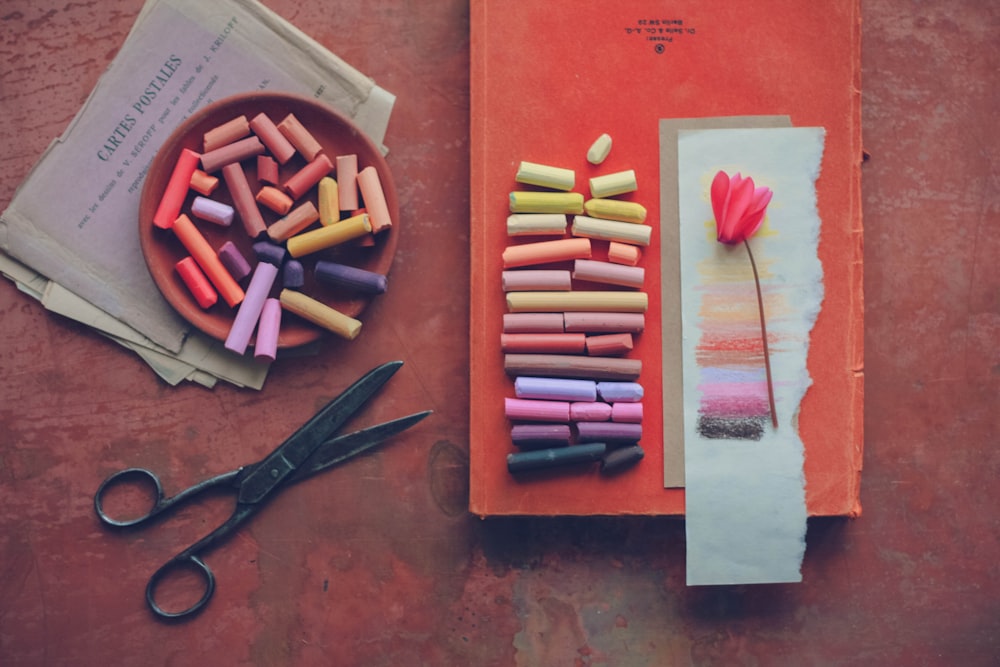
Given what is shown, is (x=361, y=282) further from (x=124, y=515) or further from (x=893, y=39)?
(x=893, y=39)

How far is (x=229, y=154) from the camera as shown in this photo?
0.87 meters

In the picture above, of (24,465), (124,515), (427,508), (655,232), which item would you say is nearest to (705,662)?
(427,508)

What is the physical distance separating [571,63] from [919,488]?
657 millimetres

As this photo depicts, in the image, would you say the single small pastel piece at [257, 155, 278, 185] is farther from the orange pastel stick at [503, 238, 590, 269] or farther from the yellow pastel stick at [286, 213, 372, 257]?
the orange pastel stick at [503, 238, 590, 269]

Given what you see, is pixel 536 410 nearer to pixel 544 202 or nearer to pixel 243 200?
pixel 544 202

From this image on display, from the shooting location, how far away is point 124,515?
92cm

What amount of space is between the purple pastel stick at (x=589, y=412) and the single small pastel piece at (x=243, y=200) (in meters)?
0.41

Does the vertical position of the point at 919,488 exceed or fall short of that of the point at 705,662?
it exceeds it

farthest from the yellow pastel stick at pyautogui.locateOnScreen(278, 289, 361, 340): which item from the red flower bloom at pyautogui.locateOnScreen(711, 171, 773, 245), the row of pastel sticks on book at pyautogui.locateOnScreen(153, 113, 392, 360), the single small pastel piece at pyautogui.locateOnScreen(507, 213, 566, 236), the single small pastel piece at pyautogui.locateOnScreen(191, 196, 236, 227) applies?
the red flower bloom at pyautogui.locateOnScreen(711, 171, 773, 245)

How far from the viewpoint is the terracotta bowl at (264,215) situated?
2.82ft

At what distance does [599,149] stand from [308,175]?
1.09ft

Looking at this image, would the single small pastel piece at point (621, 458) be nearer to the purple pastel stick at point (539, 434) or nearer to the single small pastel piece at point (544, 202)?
the purple pastel stick at point (539, 434)

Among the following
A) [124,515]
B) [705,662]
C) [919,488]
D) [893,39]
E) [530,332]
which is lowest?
[705,662]

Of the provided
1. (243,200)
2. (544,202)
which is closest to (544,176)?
(544,202)
